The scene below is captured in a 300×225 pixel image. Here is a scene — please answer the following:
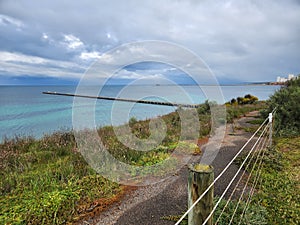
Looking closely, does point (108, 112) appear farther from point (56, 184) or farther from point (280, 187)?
point (280, 187)

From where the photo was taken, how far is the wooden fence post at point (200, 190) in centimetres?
174

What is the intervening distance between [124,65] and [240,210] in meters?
3.88

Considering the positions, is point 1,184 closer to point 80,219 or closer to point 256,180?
point 80,219

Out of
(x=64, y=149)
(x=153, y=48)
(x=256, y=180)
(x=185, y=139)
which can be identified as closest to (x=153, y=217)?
(x=256, y=180)

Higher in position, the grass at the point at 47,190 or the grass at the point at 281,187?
the grass at the point at 281,187

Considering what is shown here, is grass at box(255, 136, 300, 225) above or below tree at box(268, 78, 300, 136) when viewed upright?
below

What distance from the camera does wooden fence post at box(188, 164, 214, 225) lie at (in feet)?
5.71

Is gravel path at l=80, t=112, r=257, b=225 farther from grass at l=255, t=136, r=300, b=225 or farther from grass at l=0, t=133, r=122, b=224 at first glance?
grass at l=255, t=136, r=300, b=225

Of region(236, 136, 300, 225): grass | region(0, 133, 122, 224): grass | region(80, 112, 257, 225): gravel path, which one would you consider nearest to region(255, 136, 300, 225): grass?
region(236, 136, 300, 225): grass

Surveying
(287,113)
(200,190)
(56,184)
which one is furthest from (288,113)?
(56,184)

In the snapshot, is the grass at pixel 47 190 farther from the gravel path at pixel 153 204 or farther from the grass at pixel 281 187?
the grass at pixel 281 187

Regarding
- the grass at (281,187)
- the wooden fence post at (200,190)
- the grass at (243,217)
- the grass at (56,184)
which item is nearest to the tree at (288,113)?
the grass at (281,187)

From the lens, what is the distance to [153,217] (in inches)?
142

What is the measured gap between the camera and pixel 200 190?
1.75 m
